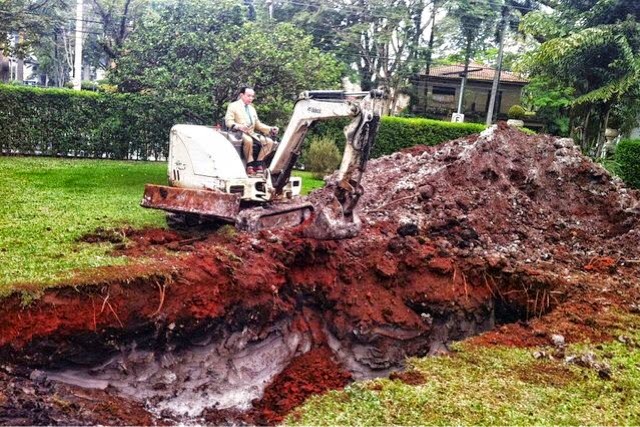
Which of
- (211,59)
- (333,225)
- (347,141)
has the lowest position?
(333,225)

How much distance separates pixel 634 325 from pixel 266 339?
15.0 ft

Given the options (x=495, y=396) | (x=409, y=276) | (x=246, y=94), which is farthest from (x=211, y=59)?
(x=495, y=396)

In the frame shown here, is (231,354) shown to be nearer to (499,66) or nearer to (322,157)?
(322,157)

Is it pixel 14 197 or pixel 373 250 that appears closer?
pixel 373 250

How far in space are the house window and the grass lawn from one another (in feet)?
67.2

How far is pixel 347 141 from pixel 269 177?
1.54 metres

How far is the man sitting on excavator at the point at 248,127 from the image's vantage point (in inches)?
387

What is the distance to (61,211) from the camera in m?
10.5

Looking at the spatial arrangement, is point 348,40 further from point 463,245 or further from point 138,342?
point 138,342

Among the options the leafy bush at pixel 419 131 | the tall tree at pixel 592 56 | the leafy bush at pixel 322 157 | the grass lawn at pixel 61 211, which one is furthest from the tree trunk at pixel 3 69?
the tall tree at pixel 592 56

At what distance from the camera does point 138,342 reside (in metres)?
6.98

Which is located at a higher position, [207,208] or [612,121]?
[612,121]

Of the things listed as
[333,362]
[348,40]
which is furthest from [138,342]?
[348,40]

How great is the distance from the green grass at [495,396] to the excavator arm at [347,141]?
109 inches
